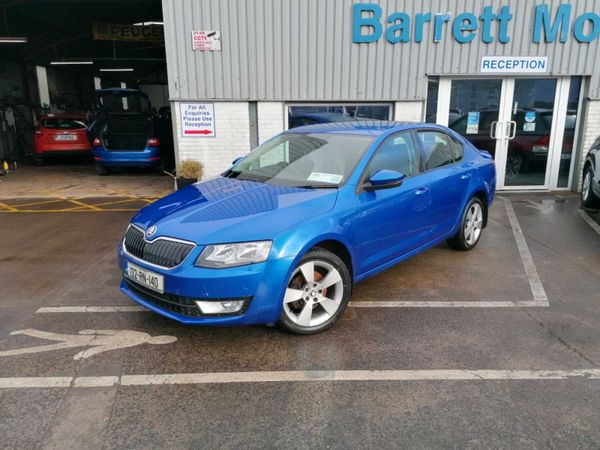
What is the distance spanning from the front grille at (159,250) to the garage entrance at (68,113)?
652cm

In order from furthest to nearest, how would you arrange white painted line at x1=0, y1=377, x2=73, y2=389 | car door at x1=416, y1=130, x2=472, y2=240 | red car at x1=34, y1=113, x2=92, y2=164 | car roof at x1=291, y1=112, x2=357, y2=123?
red car at x1=34, y1=113, x2=92, y2=164 < car roof at x1=291, y1=112, x2=357, y2=123 < car door at x1=416, y1=130, x2=472, y2=240 < white painted line at x1=0, y1=377, x2=73, y2=389

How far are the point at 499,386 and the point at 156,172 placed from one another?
1139cm

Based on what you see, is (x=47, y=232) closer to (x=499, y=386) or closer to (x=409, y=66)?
(x=499, y=386)

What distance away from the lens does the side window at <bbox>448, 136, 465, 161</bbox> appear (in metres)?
5.22

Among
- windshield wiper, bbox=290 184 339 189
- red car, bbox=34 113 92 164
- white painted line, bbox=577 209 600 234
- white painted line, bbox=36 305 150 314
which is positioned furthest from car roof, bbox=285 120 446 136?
red car, bbox=34 113 92 164

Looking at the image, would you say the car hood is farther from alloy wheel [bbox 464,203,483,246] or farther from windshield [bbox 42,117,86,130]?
windshield [bbox 42,117,86,130]

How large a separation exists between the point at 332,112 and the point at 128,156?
17.5 feet

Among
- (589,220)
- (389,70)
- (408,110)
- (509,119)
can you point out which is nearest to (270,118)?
(389,70)

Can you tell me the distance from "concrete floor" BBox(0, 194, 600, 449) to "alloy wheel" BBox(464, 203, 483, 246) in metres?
0.58

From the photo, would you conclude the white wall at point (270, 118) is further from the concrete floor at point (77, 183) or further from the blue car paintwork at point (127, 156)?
the blue car paintwork at point (127, 156)

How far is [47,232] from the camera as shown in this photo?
6629 millimetres

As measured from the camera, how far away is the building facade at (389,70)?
8.58m

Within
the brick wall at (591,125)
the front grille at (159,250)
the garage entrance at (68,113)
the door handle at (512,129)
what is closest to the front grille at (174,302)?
the front grille at (159,250)

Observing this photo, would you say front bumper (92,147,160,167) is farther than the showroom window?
Yes
